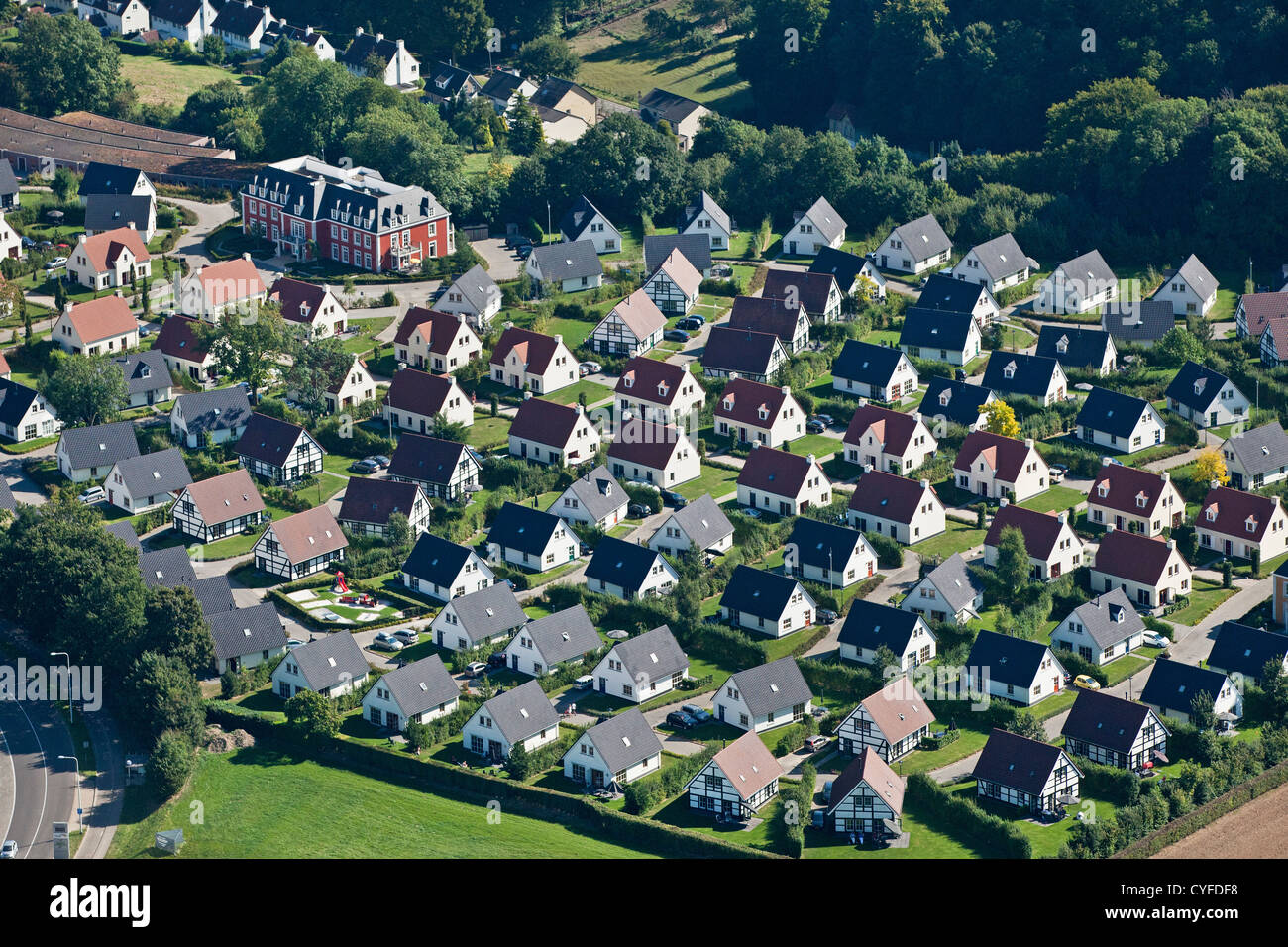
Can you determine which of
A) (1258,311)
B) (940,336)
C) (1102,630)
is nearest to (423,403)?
(940,336)

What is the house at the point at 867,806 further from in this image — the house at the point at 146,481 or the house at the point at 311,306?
the house at the point at 311,306

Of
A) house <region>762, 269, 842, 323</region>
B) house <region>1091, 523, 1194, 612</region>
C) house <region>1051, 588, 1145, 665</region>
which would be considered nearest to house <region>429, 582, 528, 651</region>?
house <region>1051, 588, 1145, 665</region>

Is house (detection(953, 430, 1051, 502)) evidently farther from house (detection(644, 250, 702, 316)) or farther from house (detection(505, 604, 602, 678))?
house (detection(644, 250, 702, 316))

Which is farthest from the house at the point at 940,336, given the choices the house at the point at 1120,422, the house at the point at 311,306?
the house at the point at 311,306

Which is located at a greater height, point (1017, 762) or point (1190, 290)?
point (1190, 290)

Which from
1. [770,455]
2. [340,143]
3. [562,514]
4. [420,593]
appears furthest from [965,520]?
[340,143]

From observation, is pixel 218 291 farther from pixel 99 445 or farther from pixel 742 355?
pixel 742 355
